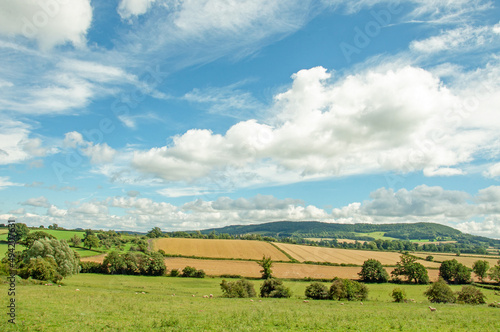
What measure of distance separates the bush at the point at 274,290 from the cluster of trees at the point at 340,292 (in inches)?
151

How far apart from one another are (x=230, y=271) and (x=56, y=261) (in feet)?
157

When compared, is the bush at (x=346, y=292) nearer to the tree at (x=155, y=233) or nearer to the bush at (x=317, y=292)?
the bush at (x=317, y=292)

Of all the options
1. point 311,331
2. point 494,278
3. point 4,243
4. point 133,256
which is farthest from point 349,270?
point 4,243

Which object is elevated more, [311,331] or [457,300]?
[311,331]

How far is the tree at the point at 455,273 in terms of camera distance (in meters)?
89.5

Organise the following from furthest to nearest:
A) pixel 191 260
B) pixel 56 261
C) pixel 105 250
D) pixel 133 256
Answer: pixel 105 250 < pixel 191 260 < pixel 133 256 < pixel 56 261

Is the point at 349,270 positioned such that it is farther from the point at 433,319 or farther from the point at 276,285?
the point at 433,319

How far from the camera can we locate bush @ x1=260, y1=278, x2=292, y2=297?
50.6m

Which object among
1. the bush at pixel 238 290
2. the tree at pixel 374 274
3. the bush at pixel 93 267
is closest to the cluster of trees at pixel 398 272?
the tree at pixel 374 274

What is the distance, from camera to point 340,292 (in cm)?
4822

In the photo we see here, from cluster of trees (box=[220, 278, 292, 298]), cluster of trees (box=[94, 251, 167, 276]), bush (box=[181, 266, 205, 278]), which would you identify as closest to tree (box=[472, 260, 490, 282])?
cluster of trees (box=[220, 278, 292, 298])

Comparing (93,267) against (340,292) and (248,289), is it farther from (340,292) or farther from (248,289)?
(340,292)

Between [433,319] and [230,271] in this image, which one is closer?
[433,319]

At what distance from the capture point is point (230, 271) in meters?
90.8
